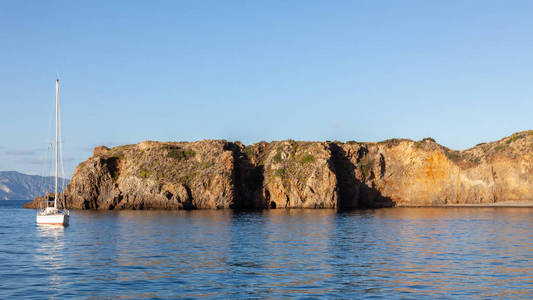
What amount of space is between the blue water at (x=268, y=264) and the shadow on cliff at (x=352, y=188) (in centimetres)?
8667

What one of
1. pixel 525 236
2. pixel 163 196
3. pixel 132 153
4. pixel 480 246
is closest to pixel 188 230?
pixel 480 246

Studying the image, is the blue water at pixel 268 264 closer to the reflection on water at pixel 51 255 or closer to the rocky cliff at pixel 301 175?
the reflection on water at pixel 51 255

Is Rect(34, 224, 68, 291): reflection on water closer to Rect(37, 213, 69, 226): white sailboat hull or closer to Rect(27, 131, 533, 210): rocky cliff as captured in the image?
Rect(37, 213, 69, 226): white sailboat hull

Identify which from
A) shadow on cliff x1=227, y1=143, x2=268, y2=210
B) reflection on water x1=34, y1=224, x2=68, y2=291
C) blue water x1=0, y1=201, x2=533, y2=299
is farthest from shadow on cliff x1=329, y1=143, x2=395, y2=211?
reflection on water x1=34, y1=224, x2=68, y2=291

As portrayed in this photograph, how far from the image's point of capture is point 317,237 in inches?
2168

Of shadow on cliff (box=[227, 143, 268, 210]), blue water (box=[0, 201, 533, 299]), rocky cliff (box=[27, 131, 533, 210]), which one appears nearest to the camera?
blue water (box=[0, 201, 533, 299])

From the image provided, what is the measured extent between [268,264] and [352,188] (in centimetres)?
11338

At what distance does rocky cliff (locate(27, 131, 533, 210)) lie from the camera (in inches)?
5153

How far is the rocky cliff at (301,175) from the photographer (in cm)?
13088

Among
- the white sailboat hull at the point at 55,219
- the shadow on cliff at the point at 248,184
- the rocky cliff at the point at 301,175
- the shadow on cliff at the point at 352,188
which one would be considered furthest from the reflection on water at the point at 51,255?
the shadow on cliff at the point at 352,188

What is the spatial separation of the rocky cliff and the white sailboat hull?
2247 inches

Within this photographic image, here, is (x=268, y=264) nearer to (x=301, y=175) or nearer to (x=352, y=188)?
(x=301, y=175)

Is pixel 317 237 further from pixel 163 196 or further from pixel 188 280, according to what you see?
pixel 163 196

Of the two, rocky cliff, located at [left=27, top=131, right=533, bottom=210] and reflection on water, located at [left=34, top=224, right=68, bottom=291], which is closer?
reflection on water, located at [left=34, top=224, right=68, bottom=291]
